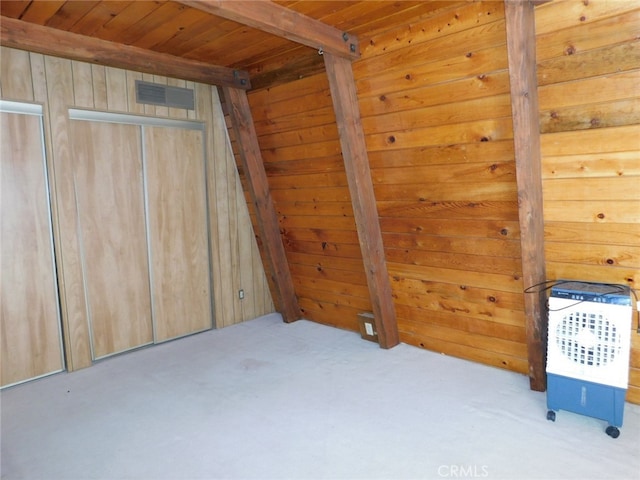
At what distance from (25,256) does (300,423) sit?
7.08 feet

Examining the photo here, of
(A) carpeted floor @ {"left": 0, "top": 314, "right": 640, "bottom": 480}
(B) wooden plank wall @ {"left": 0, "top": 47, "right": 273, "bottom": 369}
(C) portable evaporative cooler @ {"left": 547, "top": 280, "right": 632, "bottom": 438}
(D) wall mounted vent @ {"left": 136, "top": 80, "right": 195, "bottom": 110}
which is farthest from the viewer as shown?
(D) wall mounted vent @ {"left": 136, "top": 80, "right": 195, "bottom": 110}

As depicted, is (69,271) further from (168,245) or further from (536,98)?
(536,98)

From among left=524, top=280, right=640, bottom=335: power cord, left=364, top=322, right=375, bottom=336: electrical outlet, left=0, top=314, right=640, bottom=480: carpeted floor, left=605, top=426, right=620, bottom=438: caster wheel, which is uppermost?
left=524, top=280, right=640, bottom=335: power cord

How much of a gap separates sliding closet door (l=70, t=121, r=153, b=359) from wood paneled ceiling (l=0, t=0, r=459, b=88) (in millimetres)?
784

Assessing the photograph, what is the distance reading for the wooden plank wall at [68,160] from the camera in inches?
117

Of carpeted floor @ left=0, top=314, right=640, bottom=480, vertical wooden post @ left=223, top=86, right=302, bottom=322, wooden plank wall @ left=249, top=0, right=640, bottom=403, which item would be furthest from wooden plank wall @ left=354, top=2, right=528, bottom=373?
vertical wooden post @ left=223, top=86, right=302, bottom=322

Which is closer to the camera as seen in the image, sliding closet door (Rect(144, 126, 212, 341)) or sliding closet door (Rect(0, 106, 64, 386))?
sliding closet door (Rect(0, 106, 64, 386))

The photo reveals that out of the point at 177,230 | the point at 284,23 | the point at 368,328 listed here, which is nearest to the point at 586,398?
the point at 368,328

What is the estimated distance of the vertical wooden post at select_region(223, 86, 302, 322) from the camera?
365 cm

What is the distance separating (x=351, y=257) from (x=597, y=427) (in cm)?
199

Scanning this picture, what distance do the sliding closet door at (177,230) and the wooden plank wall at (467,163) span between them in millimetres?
670

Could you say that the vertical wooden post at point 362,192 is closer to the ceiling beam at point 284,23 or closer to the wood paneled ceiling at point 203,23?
the ceiling beam at point 284,23

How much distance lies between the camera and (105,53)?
9.44ft

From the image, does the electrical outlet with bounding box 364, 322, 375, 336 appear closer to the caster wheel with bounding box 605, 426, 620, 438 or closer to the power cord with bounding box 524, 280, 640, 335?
the power cord with bounding box 524, 280, 640, 335
